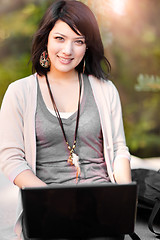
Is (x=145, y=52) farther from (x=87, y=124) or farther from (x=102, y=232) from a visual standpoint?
(x=102, y=232)

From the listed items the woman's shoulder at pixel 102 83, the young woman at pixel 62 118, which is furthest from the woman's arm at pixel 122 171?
the woman's shoulder at pixel 102 83

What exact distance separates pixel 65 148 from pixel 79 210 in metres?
0.41

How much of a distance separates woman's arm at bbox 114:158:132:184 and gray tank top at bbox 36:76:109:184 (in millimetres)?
50

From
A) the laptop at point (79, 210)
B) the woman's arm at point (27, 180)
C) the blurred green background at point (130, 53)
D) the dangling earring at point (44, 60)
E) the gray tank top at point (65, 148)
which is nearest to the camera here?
the laptop at point (79, 210)

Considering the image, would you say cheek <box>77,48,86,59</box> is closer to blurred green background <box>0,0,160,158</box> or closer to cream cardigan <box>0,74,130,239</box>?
cream cardigan <box>0,74,130,239</box>

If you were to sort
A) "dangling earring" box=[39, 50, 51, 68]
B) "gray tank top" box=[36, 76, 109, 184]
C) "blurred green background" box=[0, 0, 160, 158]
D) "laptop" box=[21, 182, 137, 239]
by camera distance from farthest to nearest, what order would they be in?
1. "blurred green background" box=[0, 0, 160, 158]
2. "dangling earring" box=[39, 50, 51, 68]
3. "gray tank top" box=[36, 76, 109, 184]
4. "laptop" box=[21, 182, 137, 239]

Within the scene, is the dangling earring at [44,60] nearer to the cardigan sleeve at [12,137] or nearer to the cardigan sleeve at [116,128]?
the cardigan sleeve at [12,137]

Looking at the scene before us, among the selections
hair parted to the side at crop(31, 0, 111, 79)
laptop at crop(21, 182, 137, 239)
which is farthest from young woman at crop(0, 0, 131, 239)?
laptop at crop(21, 182, 137, 239)

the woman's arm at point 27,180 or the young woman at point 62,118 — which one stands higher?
the young woman at point 62,118

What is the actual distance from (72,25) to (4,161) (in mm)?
640

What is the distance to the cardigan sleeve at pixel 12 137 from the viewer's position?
1.58m

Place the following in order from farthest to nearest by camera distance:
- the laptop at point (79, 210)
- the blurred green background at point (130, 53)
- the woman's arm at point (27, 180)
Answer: the blurred green background at point (130, 53) < the woman's arm at point (27, 180) < the laptop at point (79, 210)

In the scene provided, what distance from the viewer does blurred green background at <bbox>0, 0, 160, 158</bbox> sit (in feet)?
13.8

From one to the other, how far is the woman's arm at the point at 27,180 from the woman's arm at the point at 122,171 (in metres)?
0.35
